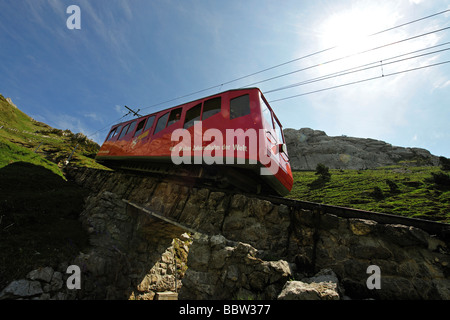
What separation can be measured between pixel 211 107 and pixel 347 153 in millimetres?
80233

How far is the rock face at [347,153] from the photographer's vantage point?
63819 mm

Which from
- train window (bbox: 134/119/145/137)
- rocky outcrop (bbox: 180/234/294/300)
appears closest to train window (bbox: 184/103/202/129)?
rocky outcrop (bbox: 180/234/294/300)

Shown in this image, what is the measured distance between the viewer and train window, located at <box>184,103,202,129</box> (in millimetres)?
6238

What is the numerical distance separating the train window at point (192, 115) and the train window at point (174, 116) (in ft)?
1.96

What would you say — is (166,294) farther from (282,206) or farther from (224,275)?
(282,206)

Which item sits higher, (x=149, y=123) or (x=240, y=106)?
(x=149, y=123)

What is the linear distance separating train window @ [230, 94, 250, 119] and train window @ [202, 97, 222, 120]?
19.6 inches

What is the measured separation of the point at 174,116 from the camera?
24.2 feet
